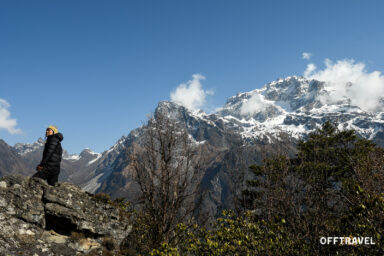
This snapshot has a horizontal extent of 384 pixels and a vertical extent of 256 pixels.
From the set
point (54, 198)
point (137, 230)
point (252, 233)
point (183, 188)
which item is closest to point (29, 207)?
point (54, 198)

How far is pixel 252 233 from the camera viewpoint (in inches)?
320

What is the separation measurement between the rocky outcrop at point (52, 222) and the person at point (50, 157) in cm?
37

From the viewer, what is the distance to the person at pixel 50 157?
11695mm

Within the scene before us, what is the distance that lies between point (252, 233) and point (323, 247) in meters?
2.10

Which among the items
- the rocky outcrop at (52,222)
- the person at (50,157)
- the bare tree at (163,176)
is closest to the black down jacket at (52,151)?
the person at (50,157)

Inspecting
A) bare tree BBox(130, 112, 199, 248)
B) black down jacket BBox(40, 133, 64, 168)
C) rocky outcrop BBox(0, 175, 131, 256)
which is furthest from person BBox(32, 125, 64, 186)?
bare tree BBox(130, 112, 199, 248)

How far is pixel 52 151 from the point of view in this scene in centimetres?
1173

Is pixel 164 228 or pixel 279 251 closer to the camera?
pixel 279 251

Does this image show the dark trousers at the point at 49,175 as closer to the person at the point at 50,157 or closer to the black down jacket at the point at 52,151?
the person at the point at 50,157

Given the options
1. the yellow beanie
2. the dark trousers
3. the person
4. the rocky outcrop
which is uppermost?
the yellow beanie

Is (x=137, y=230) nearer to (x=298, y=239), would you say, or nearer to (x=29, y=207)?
(x=29, y=207)

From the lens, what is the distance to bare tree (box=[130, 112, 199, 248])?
1191 cm

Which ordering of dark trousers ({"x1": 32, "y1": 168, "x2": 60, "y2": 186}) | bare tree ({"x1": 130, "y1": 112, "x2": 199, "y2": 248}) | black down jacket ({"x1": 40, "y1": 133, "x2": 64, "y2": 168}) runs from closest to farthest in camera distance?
black down jacket ({"x1": 40, "y1": 133, "x2": 64, "y2": 168}) → dark trousers ({"x1": 32, "y1": 168, "x2": 60, "y2": 186}) → bare tree ({"x1": 130, "y1": 112, "x2": 199, "y2": 248})

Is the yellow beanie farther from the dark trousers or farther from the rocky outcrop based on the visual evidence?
the rocky outcrop
